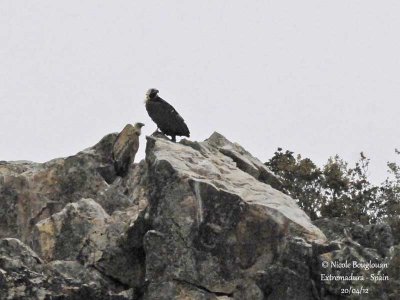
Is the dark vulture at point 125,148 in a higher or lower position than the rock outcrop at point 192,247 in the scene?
higher

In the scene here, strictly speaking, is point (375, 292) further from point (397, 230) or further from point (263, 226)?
point (397, 230)

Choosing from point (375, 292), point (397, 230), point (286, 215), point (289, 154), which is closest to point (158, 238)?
point (286, 215)

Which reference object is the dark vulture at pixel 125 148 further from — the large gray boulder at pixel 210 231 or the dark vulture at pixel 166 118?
the large gray boulder at pixel 210 231

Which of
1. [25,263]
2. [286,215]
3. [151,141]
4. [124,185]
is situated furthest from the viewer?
[124,185]

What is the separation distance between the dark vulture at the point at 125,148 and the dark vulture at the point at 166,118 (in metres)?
2.17

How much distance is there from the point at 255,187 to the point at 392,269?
6157mm

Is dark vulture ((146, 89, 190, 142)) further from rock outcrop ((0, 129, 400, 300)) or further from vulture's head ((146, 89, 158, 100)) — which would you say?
rock outcrop ((0, 129, 400, 300))

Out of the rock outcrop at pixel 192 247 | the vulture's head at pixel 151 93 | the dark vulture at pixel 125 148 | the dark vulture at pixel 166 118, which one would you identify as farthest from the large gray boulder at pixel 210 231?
the dark vulture at pixel 125 148

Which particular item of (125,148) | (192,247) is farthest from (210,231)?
(125,148)

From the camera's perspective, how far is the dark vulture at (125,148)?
47438 millimetres

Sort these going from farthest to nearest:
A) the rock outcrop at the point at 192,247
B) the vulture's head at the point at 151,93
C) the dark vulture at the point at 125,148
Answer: the dark vulture at the point at 125,148, the vulture's head at the point at 151,93, the rock outcrop at the point at 192,247

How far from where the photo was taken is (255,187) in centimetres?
4206

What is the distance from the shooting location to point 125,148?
47625mm

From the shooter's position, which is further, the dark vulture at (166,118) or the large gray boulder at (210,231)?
the dark vulture at (166,118)
